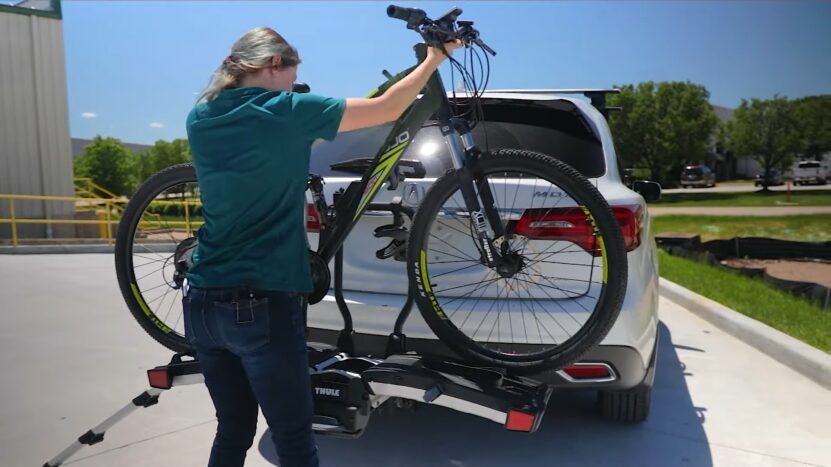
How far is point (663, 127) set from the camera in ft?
141

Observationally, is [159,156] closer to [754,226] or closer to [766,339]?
[754,226]

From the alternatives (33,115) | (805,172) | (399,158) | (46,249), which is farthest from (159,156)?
(399,158)

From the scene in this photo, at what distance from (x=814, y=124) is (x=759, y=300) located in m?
14.6

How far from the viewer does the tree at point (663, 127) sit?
42.4 m

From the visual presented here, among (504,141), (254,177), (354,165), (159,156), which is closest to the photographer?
(254,177)

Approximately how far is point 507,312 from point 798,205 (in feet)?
45.2

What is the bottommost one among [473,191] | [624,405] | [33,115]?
[624,405]

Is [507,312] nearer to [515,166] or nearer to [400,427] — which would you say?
[515,166]

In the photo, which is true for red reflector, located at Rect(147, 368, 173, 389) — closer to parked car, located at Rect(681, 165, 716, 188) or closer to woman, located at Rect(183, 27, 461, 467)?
woman, located at Rect(183, 27, 461, 467)

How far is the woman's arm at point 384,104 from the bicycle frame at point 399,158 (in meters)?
0.43

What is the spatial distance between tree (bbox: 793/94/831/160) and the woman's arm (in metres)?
13.9

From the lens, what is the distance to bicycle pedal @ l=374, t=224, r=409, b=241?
285 centimetres

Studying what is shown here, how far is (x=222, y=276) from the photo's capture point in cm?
195

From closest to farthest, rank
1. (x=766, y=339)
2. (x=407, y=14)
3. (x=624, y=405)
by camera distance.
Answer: (x=407, y=14), (x=624, y=405), (x=766, y=339)
